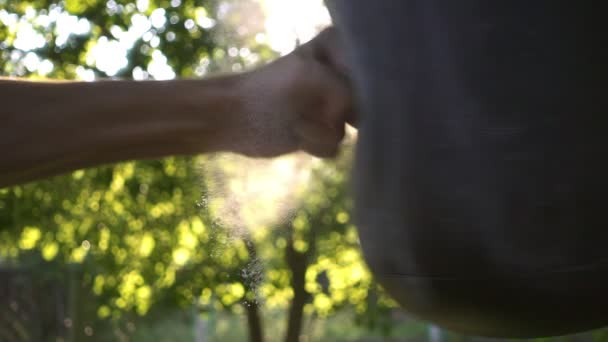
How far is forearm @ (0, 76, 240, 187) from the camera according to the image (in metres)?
0.71

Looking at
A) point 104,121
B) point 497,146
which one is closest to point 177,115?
point 104,121

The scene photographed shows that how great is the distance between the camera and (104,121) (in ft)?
2.45

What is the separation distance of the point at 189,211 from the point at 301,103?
39.9 inches

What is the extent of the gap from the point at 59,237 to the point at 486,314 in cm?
280

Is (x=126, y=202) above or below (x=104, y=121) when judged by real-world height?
below

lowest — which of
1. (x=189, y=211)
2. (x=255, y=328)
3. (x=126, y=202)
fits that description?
(x=255, y=328)

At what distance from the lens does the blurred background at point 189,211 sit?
2.58ft

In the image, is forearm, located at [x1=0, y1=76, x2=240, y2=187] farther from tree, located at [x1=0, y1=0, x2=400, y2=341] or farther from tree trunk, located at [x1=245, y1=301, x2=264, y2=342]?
tree trunk, located at [x1=245, y1=301, x2=264, y2=342]

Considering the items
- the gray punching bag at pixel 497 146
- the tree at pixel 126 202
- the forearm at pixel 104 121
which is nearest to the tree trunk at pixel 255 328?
the tree at pixel 126 202

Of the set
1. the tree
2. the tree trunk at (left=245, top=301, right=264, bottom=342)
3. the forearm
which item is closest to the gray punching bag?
the forearm

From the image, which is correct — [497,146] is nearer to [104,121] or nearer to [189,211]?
[104,121]

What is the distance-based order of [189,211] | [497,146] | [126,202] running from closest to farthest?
[497,146] < [189,211] < [126,202]

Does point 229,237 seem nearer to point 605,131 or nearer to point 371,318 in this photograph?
point 605,131

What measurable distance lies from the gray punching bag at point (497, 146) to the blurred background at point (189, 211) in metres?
0.09
